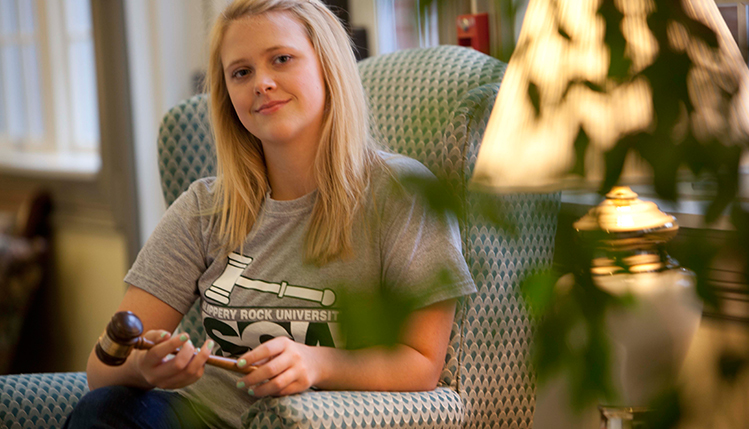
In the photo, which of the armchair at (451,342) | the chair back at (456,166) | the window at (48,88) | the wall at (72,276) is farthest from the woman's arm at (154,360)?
the window at (48,88)

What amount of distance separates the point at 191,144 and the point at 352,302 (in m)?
1.38

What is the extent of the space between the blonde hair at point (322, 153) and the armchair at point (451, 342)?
0.39 feet

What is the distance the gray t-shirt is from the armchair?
0.11 metres

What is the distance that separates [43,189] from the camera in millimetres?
3014

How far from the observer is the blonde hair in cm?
122

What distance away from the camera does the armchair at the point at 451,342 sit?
3.34 ft

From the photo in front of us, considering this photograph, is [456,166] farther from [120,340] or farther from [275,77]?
[120,340]

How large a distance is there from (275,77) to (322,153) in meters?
0.15

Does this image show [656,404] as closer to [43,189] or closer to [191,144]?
[191,144]

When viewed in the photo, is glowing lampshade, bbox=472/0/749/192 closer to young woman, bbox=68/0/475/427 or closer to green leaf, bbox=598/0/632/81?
green leaf, bbox=598/0/632/81

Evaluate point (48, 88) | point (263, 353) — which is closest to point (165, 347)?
point (263, 353)

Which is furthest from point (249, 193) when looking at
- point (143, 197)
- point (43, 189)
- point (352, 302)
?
point (43, 189)

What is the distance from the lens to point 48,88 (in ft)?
10.1

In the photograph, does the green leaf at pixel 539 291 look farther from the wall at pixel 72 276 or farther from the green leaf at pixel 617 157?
the wall at pixel 72 276
